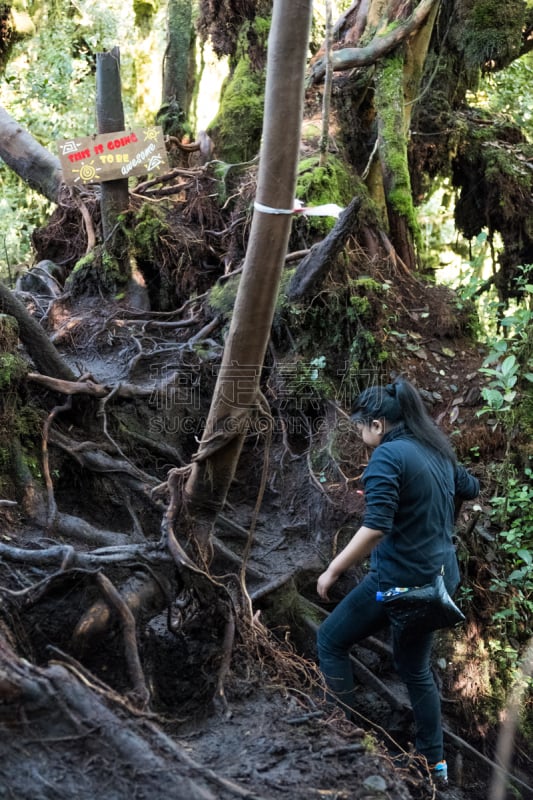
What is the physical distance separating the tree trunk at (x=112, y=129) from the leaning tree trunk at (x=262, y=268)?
152 inches

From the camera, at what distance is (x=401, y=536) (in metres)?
3.63

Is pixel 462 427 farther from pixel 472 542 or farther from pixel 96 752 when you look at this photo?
pixel 96 752

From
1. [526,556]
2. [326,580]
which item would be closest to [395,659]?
[326,580]

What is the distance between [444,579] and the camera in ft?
12.4

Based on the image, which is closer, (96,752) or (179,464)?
(96,752)

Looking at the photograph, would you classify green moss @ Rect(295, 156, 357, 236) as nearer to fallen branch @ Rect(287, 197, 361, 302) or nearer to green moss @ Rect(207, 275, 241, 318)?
fallen branch @ Rect(287, 197, 361, 302)

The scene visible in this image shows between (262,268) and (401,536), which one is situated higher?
(262,268)

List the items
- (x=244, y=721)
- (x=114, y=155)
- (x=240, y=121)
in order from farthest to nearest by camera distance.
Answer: (x=240, y=121) → (x=114, y=155) → (x=244, y=721)

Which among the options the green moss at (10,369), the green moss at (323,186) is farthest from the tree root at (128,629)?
the green moss at (323,186)

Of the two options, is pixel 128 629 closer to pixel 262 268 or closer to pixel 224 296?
pixel 262 268

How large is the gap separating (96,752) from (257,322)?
6.20 ft

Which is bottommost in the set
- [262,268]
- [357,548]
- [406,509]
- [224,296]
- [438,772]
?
[438,772]

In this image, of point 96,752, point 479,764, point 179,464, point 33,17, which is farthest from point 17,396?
point 33,17

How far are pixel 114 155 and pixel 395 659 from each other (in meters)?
4.76
